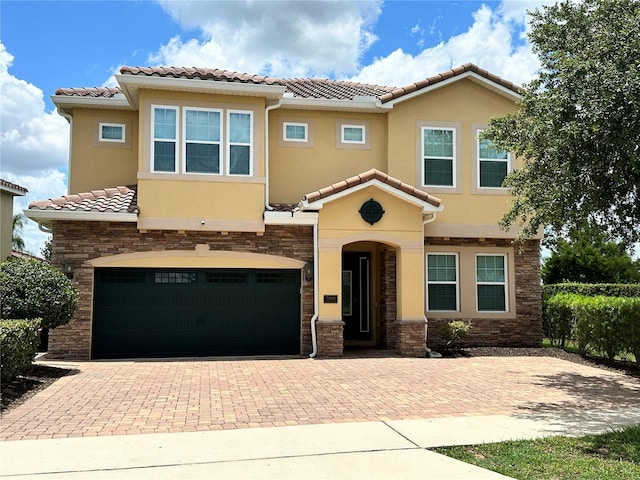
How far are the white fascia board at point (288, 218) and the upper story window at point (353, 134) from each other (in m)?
3.09

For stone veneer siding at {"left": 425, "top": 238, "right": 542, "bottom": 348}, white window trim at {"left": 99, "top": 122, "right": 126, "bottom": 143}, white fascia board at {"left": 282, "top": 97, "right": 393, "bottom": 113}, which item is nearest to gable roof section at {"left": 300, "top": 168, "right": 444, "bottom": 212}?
stone veneer siding at {"left": 425, "top": 238, "right": 542, "bottom": 348}

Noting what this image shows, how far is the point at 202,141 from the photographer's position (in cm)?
1482

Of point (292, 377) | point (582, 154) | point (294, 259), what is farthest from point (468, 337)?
point (582, 154)

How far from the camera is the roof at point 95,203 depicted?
45.6ft

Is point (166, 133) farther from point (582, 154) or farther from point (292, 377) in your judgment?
point (582, 154)

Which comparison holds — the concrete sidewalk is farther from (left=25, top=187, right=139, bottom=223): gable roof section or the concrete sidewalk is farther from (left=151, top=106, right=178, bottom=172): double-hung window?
(left=151, top=106, right=178, bottom=172): double-hung window

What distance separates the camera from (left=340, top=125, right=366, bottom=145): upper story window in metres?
16.8

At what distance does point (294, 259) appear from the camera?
15352 mm

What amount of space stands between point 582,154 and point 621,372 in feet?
19.8

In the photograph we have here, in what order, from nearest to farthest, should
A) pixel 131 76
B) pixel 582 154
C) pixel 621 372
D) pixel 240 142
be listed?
pixel 582 154 → pixel 621 372 → pixel 131 76 → pixel 240 142

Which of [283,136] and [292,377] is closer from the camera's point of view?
[292,377]

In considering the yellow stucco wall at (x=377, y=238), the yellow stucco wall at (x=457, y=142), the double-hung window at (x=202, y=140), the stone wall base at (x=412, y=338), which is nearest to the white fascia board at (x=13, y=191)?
the double-hung window at (x=202, y=140)

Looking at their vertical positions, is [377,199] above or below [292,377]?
above

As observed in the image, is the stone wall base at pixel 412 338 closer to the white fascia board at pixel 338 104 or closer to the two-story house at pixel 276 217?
the two-story house at pixel 276 217
